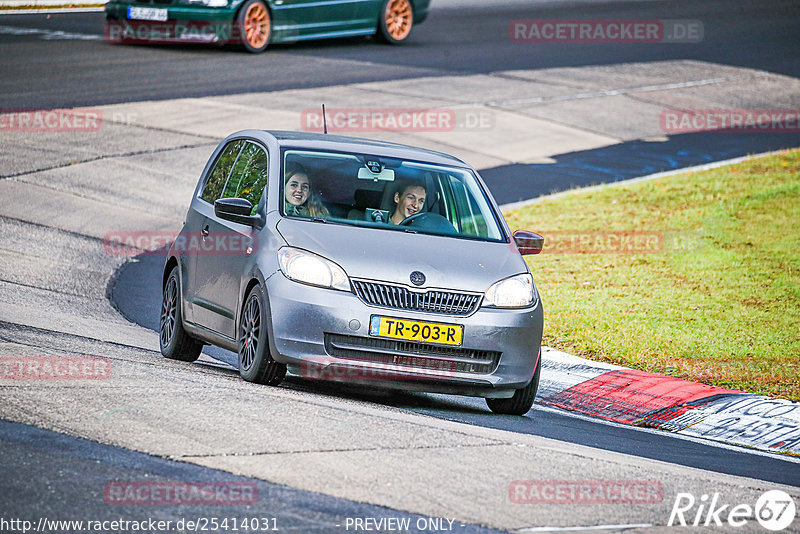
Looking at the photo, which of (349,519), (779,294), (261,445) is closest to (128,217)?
(779,294)

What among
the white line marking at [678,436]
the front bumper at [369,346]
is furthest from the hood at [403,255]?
the white line marking at [678,436]

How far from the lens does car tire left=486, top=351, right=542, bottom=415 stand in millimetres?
8500

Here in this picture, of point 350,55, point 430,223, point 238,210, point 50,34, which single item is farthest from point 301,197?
point 50,34

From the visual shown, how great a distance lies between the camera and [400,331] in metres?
7.80

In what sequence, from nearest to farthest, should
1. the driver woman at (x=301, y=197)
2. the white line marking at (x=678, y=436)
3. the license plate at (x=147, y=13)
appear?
the white line marking at (x=678, y=436)
the driver woman at (x=301, y=197)
the license plate at (x=147, y=13)

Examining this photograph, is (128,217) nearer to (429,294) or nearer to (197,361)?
(197,361)

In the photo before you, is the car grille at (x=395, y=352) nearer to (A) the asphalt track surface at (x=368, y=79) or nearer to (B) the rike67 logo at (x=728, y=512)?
(A) the asphalt track surface at (x=368, y=79)

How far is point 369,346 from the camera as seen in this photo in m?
7.83

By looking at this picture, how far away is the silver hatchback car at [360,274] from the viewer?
25.6 ft

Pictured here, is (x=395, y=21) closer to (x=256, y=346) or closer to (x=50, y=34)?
(x=50, y=34)

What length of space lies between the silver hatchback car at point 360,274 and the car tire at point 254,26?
14.4 metres

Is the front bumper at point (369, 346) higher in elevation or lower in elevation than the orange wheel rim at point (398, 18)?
lower

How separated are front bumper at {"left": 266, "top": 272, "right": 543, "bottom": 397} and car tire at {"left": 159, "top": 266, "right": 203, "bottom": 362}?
6.09 feet

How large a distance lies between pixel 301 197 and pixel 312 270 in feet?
3.10
